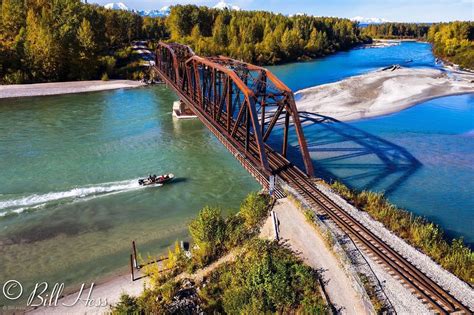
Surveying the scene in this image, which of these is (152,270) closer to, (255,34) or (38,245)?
(38,245)

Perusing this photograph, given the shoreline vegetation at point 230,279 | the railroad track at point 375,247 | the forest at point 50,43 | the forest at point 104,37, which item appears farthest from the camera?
the forest at point 104,37

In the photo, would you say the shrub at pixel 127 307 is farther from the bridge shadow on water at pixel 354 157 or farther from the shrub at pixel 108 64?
the shrub at pixel 108 64

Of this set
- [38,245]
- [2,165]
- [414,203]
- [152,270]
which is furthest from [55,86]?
[414,203]

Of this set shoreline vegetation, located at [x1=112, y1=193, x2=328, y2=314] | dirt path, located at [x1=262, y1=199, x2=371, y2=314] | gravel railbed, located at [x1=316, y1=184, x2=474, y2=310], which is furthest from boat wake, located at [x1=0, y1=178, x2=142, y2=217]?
gravel railbed, located at [x1=316, y1=184, x2=474, y2=310]

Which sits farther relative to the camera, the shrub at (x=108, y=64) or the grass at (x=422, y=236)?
the shrub at (x=108, y=64)

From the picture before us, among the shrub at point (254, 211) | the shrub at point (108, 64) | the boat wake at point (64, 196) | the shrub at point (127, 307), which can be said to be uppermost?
the shrub at point (108, 64)

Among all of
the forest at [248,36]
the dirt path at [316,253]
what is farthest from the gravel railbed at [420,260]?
the forest at [248,36]
